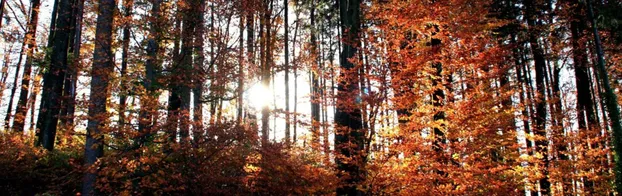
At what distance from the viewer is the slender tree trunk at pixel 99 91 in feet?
27.3

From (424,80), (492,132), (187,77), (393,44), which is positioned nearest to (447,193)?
(492,132)

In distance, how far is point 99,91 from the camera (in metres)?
8.66

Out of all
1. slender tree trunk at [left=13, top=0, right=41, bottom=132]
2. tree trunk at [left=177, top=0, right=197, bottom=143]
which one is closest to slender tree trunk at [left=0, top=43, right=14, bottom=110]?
slender tree trunk at [left=13, top=0, right=41, bottom=132]

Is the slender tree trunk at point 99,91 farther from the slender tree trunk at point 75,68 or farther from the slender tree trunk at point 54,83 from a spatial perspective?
the slender tree trunk at point 54,83

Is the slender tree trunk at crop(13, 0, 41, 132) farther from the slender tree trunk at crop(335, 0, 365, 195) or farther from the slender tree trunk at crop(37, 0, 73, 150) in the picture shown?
the slender tree trunk at crop(335, 0, 365, 195)

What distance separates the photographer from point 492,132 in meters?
8.99

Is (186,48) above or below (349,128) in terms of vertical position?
above

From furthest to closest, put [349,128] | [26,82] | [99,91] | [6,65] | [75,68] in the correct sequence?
[6,65]
[26,82]
[75,68]
[349,128]
[99,91]

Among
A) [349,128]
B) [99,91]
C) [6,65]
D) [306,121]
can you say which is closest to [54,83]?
[99,91]

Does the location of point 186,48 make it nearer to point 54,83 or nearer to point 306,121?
point 306,121

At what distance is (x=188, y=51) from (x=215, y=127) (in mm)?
2666

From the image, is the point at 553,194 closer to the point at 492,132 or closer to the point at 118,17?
the point at 492,132

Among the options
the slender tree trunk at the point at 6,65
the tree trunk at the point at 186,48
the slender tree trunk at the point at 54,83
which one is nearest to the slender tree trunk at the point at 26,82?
the slender tree trunk at the point at 54,83

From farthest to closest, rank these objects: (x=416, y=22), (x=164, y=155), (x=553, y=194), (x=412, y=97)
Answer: (x=553, y=194)
(x=416, y=22)
(x=412, y=97)
(x=164, y=155)
